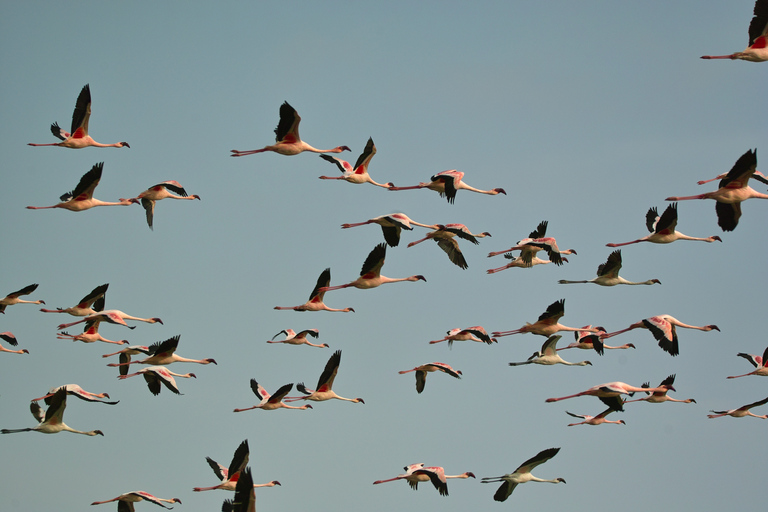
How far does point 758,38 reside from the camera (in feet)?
79.7

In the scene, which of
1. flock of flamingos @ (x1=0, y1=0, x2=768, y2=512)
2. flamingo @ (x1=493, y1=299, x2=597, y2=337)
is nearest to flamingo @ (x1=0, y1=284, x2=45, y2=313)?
flock of flamingos @ (x1=0, y1=0, x2=768, y2=512)

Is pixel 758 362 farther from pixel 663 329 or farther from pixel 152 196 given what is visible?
pixel 152 196

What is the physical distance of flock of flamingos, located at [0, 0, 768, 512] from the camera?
1000 inches

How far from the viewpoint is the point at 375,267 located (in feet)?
91.5

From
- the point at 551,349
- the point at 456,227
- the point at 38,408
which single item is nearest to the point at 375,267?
the point at 456,227

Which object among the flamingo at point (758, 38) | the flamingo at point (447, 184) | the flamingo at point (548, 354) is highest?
the flamingo at point (758, 38)

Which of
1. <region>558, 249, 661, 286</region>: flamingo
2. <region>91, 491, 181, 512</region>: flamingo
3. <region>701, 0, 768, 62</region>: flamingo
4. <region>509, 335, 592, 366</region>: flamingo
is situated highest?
<region>701, 0, 768, 62</region>: flamingo

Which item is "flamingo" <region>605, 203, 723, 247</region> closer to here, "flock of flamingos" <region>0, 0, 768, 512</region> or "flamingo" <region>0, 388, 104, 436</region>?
"flock of flamingos" <region>0, 0, 768, 512</region>

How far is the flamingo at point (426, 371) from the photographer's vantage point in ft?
93.8

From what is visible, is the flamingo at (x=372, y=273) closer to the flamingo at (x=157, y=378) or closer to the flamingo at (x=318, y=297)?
the flamingo at (x=318, y=297)

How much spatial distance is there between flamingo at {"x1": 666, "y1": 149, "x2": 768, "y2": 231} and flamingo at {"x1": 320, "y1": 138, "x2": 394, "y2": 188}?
7.49 metres

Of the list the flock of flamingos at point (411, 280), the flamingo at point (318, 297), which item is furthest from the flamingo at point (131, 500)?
the flamingo at point (318, 297)

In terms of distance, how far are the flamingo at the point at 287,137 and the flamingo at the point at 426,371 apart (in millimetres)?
6468

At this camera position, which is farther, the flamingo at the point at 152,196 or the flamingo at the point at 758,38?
the flamingo at the point at 152,196
